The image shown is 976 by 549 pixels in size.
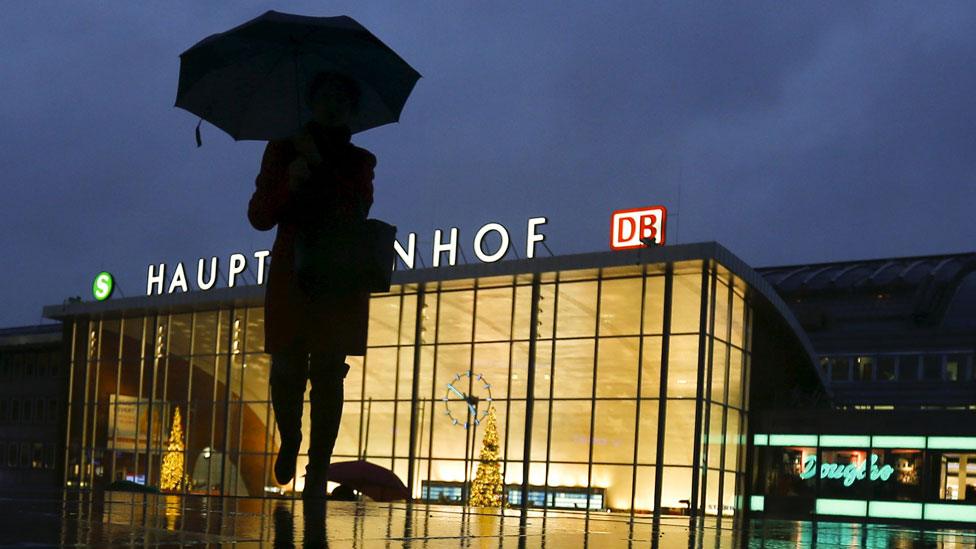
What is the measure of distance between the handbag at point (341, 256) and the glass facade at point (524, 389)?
29.4 metres

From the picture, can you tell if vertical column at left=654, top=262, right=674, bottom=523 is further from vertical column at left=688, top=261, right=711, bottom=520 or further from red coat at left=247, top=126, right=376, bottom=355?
red coat at left=247, top=126, right=376, bottom=355

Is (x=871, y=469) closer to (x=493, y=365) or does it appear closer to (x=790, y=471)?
(x=790, y=471)

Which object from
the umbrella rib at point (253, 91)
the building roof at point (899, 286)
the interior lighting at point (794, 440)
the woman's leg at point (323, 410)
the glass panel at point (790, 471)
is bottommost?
the glass panel at point (790, 471)

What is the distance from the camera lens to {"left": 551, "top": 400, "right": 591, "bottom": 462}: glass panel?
36.5 m

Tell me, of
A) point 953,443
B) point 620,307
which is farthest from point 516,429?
point 953,443

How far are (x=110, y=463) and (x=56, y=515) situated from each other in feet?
147

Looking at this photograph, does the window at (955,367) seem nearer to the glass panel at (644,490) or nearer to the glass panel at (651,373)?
the glass panel at (651,373)

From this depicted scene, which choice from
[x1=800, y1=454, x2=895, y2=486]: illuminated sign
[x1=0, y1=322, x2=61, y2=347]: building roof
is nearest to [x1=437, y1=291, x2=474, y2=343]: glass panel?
[x1=800, y1=454, x2=895, y2=486]: illuminated sign

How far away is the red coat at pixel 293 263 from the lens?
470cm

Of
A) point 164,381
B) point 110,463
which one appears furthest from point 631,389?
point 110,463

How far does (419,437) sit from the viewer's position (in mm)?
39094

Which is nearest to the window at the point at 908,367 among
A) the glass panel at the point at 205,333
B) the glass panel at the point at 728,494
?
the glass panel at the point at 728,494

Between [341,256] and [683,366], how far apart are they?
102 feet

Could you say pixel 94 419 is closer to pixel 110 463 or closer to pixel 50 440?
pixel 110 463
